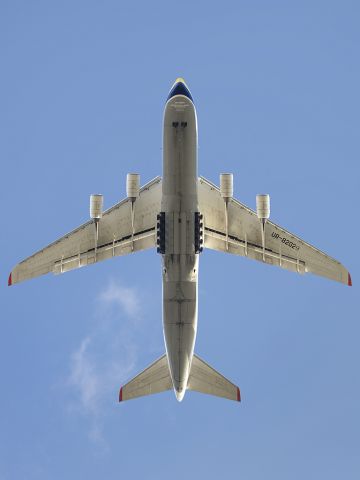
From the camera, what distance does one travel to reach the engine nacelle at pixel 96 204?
43500 mm

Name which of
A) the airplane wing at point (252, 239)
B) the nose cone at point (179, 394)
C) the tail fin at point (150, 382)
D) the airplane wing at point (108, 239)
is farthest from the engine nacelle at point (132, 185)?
the nose cone at point (179, 394)

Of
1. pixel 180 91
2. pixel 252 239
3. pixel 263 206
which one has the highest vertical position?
pixel 180 91

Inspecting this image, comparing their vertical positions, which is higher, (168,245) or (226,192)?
(226,192)

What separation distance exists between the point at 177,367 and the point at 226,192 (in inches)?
407

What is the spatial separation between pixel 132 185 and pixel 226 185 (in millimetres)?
5392

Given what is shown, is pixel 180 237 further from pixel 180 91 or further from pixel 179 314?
Result: pixel 180 91

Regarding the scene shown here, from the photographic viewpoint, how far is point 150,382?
1802 inches

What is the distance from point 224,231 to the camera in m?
45.2

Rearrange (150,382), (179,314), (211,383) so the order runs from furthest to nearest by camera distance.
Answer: (150,382)
(211,383)
(179,314)

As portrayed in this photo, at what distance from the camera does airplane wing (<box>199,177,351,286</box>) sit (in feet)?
147

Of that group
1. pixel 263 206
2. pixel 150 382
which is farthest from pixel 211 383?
pixel 263 206

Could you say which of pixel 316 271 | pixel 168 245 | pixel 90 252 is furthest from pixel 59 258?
pixel 316 271

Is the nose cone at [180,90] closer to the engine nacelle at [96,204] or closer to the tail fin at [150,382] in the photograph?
the engine nacelle at [96,204]

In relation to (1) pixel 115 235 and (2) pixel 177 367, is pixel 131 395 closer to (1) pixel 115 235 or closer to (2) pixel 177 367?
(2) pixel 177 367
